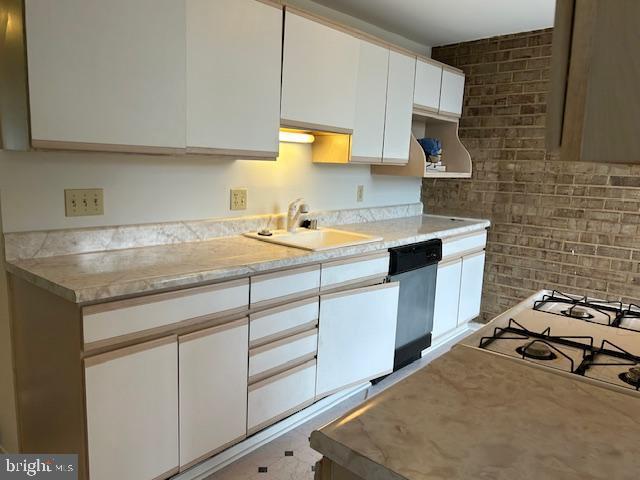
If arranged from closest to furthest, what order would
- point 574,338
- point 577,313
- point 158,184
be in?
point 574,338 → point 577,313 → point 158,184

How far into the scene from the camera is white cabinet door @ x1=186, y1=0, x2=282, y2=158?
1.99 metres

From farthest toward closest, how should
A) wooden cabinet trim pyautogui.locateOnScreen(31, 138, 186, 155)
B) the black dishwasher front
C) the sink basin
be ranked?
1. the black dishwasher front
2. the sink basin
3. wooden cabinet trim pyautogui.locateOnScreen(31, 138, 186, 155)

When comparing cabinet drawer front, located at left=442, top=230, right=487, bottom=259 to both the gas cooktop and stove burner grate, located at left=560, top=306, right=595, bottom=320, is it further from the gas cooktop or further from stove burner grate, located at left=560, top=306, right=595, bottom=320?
stove burner grate, located at left=560, top=306, right=595, bottom=320

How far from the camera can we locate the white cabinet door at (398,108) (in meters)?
3.08

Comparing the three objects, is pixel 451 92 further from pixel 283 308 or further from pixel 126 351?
pixel 126 351

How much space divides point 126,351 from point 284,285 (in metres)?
0.73

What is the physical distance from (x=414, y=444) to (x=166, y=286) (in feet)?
3.79

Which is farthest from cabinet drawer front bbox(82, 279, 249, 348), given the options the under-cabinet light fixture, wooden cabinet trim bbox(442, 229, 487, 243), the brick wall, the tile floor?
the brick wall

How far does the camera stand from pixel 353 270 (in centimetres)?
249

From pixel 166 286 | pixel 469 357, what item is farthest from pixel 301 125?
pixel 469 357

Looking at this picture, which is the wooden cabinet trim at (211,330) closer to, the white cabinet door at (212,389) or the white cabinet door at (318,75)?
the white cabinet door at (212,389)

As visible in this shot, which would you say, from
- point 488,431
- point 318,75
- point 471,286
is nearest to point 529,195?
point 471,286

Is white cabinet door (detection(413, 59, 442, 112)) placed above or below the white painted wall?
above

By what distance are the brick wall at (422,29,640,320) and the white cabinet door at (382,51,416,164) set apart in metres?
0.91
